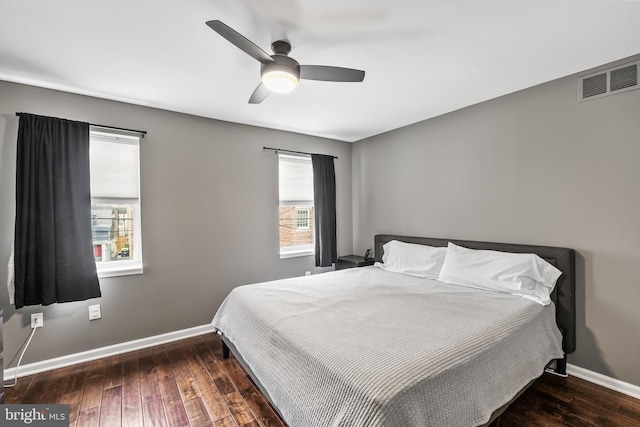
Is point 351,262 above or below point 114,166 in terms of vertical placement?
below

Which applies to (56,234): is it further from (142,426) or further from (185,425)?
(185,425)

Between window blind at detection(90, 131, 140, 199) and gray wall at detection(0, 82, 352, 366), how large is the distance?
0.34ft

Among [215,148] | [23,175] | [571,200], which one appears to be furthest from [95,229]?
[571,200]

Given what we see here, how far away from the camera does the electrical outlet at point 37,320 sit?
8.01ft

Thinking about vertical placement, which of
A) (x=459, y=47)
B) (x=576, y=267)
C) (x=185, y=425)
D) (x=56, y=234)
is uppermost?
(x=459, y=47)

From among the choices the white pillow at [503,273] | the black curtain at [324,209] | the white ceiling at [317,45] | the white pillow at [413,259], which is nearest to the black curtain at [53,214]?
the white ceiling at [317,45]

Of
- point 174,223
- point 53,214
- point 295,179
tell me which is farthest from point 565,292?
point 53,214

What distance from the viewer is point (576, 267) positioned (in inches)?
92.4

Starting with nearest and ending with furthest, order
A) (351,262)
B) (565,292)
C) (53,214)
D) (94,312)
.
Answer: (565,292), (53,214), (94,312), (351,262)

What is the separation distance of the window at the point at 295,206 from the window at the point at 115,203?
1677 millimetres

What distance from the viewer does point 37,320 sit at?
246cm

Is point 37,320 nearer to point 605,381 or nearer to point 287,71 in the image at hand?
point 287,71

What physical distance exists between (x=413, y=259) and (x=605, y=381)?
174 centimetres

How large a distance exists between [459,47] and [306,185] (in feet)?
8.47
